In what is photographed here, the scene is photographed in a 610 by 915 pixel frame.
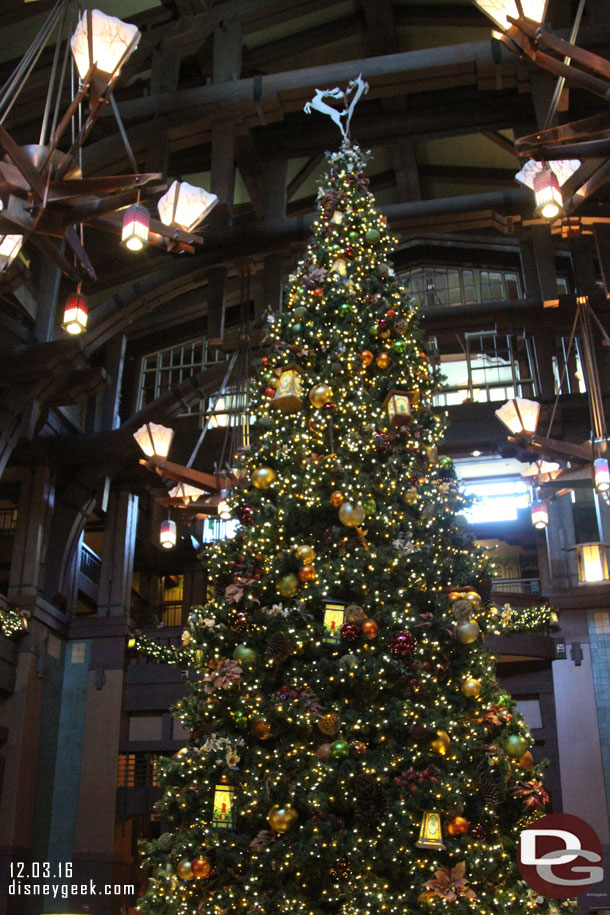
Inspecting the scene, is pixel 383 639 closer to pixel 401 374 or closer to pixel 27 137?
pixel 401 374

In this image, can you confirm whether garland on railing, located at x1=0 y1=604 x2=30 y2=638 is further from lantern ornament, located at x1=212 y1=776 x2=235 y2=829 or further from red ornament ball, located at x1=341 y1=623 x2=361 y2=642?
red ornament ball, located at x1=341 y1=623 x2=361 y2=642

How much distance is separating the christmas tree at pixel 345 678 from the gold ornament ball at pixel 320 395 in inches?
0.5

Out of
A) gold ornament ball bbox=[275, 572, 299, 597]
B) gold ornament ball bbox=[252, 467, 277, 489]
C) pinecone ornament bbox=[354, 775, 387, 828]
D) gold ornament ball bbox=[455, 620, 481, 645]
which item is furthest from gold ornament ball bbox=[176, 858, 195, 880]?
gold ornament ball bbox=[252, 467, 277, 489]

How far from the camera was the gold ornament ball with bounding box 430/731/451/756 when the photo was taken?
5.19 meters

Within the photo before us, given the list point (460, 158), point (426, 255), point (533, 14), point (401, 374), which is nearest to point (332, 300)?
point (401, 374)

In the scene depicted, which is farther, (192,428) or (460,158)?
(192,428)

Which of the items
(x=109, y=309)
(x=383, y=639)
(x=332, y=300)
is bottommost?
(x=383, y=639)

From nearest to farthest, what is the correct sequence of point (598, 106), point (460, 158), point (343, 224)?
point (343, 224)
point (598, 106)
point (460, 158)

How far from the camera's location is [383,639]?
5555 millimetres

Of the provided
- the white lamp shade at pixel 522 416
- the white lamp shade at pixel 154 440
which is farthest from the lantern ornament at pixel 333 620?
the white lamp shade at pixel 522 416

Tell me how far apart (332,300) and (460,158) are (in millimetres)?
8419

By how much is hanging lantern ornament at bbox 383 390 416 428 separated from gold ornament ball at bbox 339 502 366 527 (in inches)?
28.7

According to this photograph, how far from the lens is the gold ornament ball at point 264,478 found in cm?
619

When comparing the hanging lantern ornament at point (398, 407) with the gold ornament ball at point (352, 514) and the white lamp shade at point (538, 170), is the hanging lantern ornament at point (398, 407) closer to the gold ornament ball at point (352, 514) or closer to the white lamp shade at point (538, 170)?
the gold ornament ball at point (352, 514)
